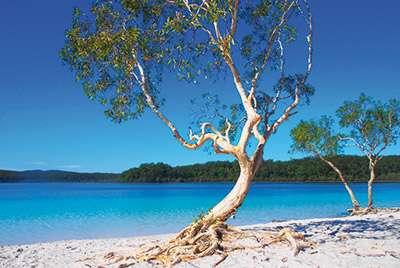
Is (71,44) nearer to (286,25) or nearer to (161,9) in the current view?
(161,9)

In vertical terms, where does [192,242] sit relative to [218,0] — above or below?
below

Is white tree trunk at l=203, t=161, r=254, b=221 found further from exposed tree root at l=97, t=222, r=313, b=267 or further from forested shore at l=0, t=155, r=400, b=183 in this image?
forested shore at l=0, t=155, r=400, b=183

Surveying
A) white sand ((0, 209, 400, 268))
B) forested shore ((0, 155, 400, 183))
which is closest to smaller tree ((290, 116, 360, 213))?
white sand ((0, 209, 400, 268))

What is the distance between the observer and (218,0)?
26.1 ft

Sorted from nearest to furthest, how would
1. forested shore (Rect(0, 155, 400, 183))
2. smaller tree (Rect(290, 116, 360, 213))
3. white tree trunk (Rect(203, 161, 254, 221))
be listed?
1. white tree trunk (Rect(203, 161, 254, 221))
2. smaller tree (Rect(290, 116, 360, 213))
3. forested shore (Rect(0, 155, 400, 183))

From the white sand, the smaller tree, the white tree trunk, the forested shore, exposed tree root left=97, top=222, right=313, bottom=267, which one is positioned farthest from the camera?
the forested shore

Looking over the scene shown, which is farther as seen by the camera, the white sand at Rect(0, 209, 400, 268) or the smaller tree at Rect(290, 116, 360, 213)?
the smaller tree at Rect(290, 116, 360, 213)

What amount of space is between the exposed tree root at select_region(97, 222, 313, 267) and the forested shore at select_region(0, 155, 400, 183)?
189ft

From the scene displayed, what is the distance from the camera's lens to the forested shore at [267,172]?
70.9m

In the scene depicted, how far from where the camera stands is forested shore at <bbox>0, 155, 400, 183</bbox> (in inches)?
2790

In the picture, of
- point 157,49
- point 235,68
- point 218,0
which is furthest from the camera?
point 157,49

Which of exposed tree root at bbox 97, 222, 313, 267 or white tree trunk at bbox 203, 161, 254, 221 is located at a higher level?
white tree trunk at bbox 203, 161, 254, 221

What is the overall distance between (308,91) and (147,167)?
10748 centimetres

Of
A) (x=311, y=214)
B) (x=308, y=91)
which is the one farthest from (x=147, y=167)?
(x=308, y=91)
